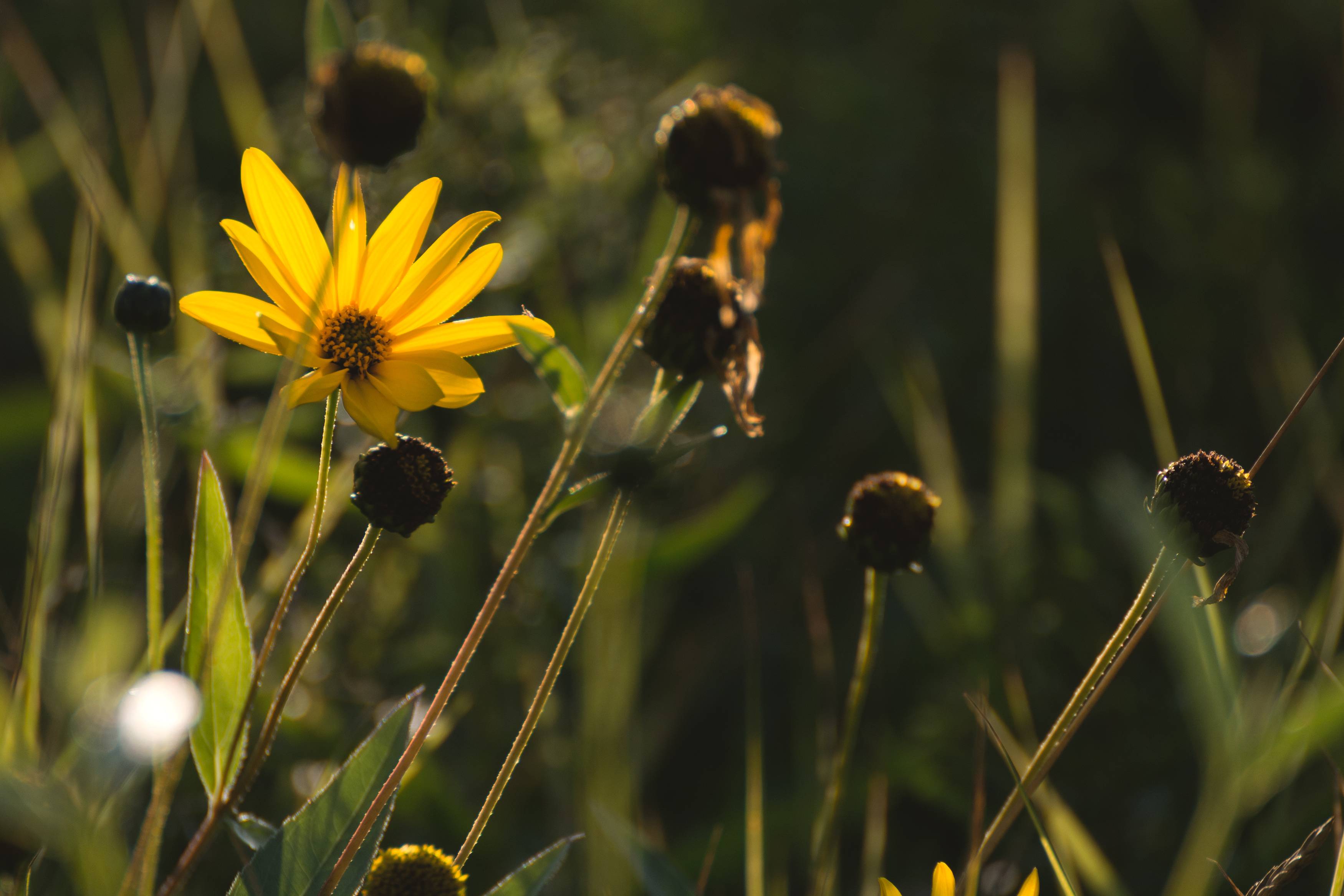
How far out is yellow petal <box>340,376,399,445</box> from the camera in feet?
1.56

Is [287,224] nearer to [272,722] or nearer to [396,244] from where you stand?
[396,244]

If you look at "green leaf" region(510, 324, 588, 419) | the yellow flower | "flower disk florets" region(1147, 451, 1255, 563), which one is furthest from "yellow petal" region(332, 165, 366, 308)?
"flower disk florets" region(1147, 451, 1255, 563)

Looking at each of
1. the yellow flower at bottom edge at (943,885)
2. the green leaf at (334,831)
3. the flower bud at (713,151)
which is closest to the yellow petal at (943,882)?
the yellow flower at bottom edge at (943,885)

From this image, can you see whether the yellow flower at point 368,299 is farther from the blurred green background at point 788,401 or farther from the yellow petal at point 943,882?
the yellow petal at point 943,882

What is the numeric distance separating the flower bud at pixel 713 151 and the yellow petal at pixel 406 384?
19 cm

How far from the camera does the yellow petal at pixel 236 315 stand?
1.59 ft

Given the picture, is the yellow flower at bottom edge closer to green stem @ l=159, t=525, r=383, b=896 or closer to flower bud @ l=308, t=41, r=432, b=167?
green stem @ l=159, t=525, r=383, b=896

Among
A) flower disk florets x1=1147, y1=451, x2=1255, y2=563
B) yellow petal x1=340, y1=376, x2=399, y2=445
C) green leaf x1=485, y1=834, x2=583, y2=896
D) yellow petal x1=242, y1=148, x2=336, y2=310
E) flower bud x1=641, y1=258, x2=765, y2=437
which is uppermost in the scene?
yellow petal x1=242, y1=148, x2=336, y2=310

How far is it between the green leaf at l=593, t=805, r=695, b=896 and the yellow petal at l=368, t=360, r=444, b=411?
0.28m

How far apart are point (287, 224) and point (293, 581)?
194 mm

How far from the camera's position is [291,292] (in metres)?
0.53

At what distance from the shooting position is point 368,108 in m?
0.50

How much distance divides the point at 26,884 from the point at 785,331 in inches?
53.3

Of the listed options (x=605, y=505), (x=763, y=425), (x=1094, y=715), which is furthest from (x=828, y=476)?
(x=1094, y=715)
